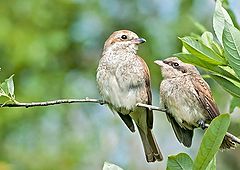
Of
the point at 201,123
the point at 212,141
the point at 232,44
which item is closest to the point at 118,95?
the point at 201,123

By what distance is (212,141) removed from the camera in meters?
1.95

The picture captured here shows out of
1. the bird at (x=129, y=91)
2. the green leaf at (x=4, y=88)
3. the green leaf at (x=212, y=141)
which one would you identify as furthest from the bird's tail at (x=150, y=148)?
the green leaf at (x=212, y=141)

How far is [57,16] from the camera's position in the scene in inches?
352

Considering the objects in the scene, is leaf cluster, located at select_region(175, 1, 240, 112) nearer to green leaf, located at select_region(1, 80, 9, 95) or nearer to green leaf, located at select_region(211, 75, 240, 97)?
green leaf, located at select_region(211, 75, 240, 97)

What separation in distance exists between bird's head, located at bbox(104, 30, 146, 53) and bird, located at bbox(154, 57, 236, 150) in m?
0.55

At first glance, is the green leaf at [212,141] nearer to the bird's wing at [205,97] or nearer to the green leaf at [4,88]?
the green leaf at [4,88]

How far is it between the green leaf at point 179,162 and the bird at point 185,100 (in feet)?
3.24

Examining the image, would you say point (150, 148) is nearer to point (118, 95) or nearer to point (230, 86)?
point (118, 95)

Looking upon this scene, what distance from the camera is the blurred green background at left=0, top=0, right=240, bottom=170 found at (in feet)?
25.5

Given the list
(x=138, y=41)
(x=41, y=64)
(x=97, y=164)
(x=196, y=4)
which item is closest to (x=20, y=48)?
(x=41, y=64)

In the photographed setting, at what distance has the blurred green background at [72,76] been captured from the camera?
25.5 feet

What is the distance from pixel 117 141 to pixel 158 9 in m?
2.45

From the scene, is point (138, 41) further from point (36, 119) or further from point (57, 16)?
point (57, 16)

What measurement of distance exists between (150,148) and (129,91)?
0.38 metres
